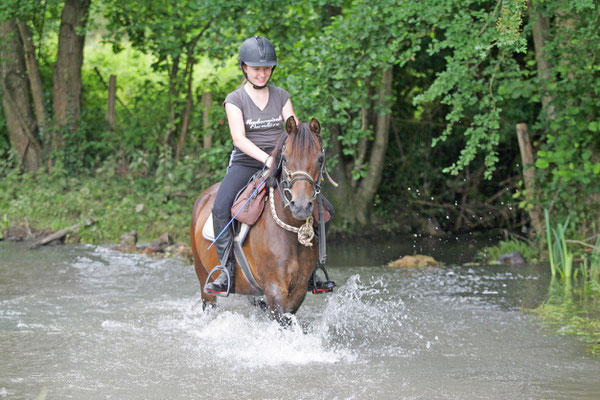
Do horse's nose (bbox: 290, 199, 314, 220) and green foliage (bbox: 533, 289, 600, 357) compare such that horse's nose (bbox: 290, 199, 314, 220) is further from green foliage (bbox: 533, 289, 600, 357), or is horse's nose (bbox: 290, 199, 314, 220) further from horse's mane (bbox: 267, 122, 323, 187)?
green foliage (bbox: 533, 289, 600, 357)

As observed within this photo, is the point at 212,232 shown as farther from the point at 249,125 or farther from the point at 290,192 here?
the point at 290,192

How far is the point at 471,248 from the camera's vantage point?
13.3 m

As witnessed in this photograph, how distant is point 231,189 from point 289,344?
1423 millimetres

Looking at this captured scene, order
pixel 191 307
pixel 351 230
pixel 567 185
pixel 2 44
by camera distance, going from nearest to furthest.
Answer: pixel 191 307, pixel 567 185, pixel 351 230, pixel 2 44

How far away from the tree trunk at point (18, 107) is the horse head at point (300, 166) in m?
12.4

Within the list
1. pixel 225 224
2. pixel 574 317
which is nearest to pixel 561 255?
pixel 574 317

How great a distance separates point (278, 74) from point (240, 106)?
5.25m

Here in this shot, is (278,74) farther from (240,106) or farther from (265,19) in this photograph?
(240,106)

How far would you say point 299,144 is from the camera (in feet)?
18.2

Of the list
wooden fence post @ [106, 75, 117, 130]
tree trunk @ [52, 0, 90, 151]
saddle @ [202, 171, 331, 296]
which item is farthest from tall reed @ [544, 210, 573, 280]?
tree trunk @ [52, 0, 90, 151]

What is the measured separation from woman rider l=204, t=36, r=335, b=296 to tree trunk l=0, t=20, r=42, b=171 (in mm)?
11496

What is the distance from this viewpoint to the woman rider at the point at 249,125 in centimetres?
613

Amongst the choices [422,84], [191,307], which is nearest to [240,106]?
[191,307]

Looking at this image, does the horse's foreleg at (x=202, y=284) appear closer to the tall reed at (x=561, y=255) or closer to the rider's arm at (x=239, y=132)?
the rider's arm at (x=239, y=132)
